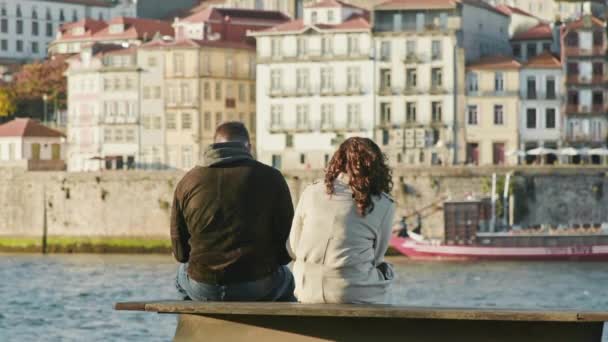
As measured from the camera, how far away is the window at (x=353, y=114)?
8212 cm

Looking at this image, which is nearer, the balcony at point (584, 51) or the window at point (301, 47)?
the balcony at point (584, 51)

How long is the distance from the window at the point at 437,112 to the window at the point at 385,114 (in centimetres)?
179

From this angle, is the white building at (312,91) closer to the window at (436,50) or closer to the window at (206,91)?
the window at (436,50)

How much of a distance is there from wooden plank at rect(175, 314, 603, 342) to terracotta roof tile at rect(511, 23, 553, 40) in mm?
77193

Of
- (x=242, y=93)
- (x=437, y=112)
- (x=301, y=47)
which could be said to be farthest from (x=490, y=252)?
(x=242, y=93)

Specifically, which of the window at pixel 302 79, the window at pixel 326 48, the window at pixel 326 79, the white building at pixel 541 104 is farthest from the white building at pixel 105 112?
the white building at pixel 541 104

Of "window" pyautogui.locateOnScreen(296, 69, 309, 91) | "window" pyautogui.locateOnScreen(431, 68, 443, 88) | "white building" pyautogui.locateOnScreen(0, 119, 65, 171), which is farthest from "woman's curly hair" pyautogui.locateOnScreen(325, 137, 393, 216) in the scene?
"white building" pyautogui.locateOnScreen(0, 119, 65, 171)

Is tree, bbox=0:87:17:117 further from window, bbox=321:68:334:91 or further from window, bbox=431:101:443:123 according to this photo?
window, bbox=431:101:443:123

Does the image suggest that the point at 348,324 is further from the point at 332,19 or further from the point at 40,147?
the point at 40,147

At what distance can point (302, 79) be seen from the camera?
274 ft

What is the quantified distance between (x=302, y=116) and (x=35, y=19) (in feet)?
178

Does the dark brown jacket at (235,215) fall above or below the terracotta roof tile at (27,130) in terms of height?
above

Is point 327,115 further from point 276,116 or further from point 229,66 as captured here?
point 229,66

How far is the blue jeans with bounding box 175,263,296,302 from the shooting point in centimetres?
1184
